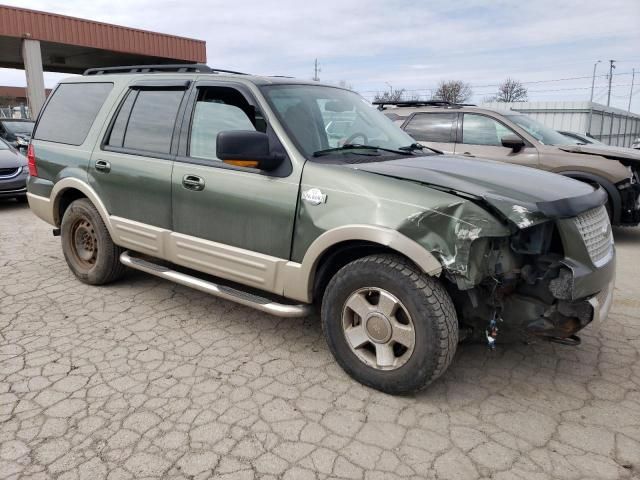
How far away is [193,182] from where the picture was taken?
371 centimetres

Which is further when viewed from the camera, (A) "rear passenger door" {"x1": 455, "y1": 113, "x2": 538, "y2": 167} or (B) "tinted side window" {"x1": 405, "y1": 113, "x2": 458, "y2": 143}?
(B) "tinted side window" {"x1": 405, "y1": 113, "x2": 458, "y2": 143}

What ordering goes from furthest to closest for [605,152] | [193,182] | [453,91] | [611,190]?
[453,91] → [605,152] → [611,190] → [193,182]

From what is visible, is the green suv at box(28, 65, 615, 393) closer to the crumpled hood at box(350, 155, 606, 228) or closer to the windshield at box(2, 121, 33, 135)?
the crumpled hood at box(350, 155, 606, 228)

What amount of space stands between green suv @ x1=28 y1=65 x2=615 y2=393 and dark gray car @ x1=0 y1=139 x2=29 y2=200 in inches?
212

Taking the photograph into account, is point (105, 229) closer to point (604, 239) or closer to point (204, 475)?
point (204, 475)

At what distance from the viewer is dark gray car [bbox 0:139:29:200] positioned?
8.85 metres

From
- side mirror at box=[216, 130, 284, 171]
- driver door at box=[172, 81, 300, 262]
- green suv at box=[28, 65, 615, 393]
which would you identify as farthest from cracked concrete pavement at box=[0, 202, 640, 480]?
side mirror at box=[216, 130, 284, 171]

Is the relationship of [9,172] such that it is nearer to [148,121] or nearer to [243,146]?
[148,121]

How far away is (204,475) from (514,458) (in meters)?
1.50

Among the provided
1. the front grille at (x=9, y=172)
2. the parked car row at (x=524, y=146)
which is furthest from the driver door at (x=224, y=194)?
the front grille at (x=9, y=172)

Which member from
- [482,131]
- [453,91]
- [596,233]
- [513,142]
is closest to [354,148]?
[596,233]

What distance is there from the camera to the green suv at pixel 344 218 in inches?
109

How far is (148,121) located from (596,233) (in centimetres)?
338

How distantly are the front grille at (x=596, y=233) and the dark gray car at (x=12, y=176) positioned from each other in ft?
29.9
